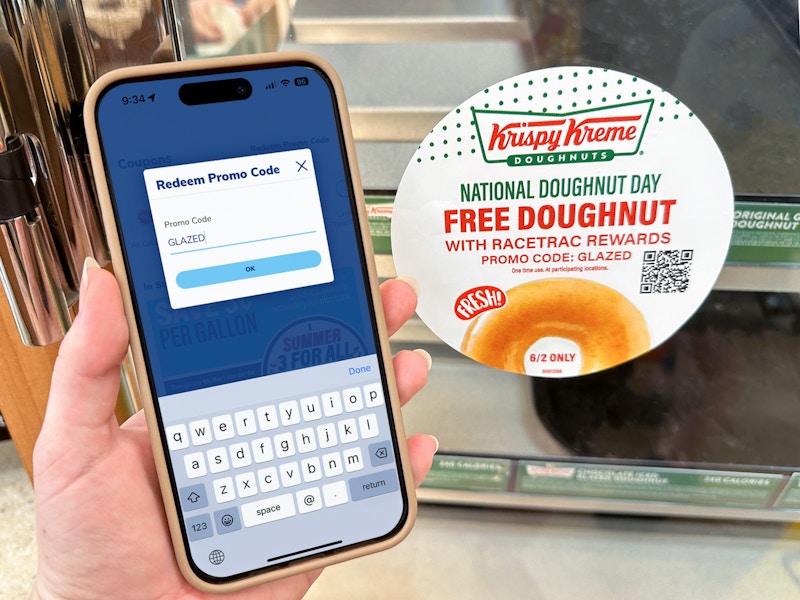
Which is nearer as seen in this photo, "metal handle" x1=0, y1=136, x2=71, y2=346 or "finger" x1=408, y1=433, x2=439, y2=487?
"metal handle" x1=0, y1=136, x2=71, y2=346

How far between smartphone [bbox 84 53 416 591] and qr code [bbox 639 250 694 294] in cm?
16

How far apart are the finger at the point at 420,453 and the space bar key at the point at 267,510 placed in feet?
0.28

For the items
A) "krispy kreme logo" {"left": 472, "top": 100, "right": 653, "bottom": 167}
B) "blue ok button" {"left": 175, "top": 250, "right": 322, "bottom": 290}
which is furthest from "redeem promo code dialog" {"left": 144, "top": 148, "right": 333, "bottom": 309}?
"krispy kreme logo" {"left": 472, "top": 100, "right": 653, "bottom": 167}

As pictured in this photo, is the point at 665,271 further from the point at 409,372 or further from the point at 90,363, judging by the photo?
the point at 90,363

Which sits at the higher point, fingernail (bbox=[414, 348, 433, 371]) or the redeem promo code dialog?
the redeem promo code dialog

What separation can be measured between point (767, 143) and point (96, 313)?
1.19 feet

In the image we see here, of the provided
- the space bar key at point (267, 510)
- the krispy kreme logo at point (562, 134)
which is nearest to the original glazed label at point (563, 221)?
the krispy kreme logo at point (562, 134)

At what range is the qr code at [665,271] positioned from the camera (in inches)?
15.9

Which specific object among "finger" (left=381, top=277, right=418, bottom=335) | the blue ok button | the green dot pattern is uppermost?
the green dot pattern

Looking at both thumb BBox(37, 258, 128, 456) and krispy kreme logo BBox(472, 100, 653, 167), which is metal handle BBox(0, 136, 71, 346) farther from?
krispy kreme logo BBox(472, 100, 653, 167)

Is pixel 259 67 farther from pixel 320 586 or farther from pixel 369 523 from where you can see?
pixel 320 586

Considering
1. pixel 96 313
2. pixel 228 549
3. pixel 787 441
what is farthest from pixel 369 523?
pixel 787 441

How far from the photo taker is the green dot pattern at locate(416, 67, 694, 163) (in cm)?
35

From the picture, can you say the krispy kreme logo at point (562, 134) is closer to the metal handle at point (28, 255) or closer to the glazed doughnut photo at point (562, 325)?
the glazed doughnut photo at point (562, 325)
